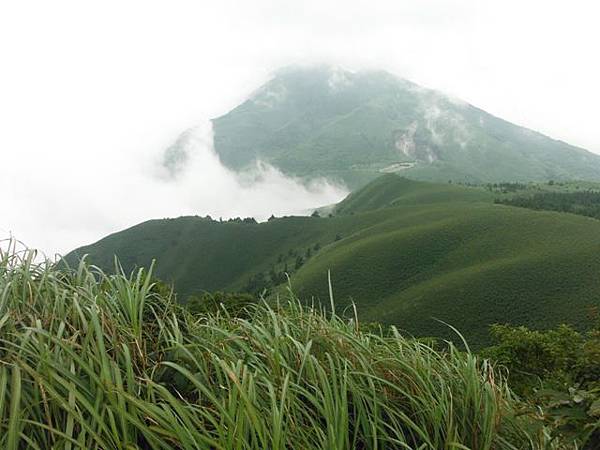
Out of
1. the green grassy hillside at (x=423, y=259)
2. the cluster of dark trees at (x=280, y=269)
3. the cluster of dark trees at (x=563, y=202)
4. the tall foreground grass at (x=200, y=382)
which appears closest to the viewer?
the tall foreground grass at (x=200, y=382)

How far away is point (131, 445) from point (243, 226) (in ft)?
531

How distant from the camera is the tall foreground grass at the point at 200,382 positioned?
2.45 m

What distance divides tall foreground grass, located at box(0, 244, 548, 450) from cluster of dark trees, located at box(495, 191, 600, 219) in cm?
14885

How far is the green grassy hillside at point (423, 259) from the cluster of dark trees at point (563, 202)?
1435 centimetres

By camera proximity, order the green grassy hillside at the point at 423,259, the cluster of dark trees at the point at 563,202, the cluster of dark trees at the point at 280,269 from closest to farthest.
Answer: the green grassy hillside at the point at 423,259 → the cluster of dark trees at the point at 280,269 → the cluster of dark trees at the point at 563,202

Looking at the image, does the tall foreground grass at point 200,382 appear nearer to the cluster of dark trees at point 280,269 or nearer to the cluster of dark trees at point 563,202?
the cluster of dark trees at point 280,269

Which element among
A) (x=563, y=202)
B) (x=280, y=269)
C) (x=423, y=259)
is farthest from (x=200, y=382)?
(x=563, y=202)

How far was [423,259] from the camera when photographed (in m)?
100

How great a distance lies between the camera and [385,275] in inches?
3784

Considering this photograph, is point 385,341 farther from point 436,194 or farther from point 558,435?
point 436,194

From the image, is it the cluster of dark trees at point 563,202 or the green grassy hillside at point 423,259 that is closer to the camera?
the green grassy hillside at point 423,259

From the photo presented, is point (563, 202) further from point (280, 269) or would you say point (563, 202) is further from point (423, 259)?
point (280, 269)

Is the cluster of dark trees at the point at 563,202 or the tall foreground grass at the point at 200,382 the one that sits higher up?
the tall foreground grass at the point at 200,382

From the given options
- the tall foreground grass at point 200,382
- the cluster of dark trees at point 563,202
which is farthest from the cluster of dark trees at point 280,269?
Result: the tall foreground grass at point 200,382
